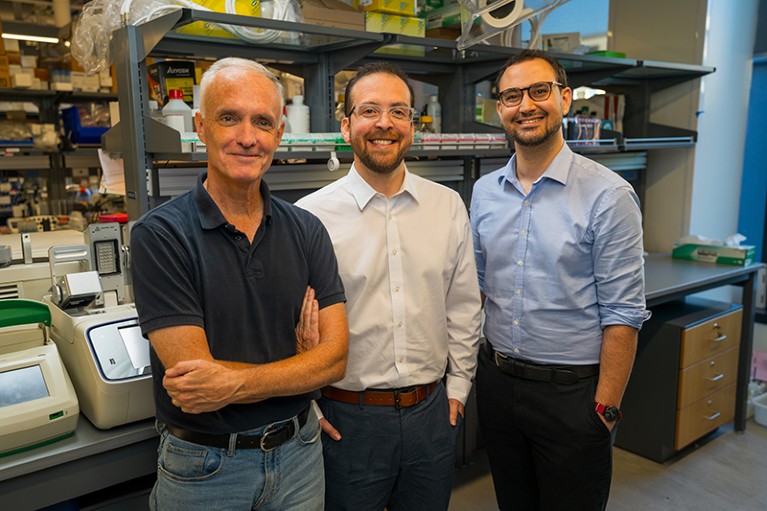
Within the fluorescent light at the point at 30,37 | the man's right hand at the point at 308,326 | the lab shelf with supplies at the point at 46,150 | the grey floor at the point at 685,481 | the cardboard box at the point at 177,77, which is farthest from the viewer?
the fluorescent light at the point at 30,37

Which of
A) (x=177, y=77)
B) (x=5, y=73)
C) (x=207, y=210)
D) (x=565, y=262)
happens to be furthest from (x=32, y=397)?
(x=5, y=73)

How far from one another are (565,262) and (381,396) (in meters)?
0.65

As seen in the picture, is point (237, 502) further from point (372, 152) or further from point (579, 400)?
point (579, 400)

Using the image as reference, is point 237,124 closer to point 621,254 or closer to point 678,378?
point 621,254

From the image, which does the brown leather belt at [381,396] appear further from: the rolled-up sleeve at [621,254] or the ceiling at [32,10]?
the ceiling at [32,10]

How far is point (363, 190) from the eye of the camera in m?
1.61

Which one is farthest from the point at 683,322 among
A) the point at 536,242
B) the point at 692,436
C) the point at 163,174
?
the point at 163,174

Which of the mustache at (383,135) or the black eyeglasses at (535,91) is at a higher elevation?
the black eyeglasses at (535,91)

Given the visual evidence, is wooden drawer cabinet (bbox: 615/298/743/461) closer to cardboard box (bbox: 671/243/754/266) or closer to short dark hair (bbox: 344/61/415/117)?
cardboard box (bbox: 671/243/754/266)

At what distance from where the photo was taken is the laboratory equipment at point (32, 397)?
4.62 feet

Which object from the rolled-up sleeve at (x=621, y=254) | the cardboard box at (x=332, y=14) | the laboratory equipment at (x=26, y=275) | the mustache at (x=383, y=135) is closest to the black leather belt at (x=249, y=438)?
the mustache at (x=383, y=135)

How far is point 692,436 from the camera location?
125 inches

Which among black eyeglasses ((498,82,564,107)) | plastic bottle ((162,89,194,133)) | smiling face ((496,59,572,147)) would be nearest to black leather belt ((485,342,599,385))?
smiling face ((496,59,572,147))

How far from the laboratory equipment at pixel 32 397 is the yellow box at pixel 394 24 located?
5.43 feet
